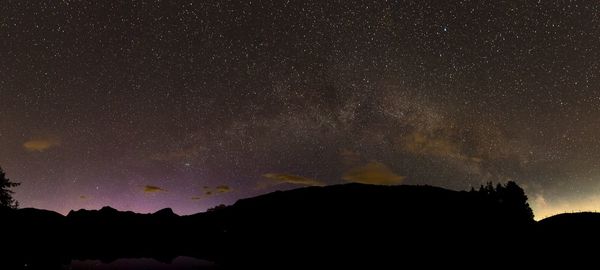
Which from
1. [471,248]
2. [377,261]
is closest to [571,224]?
A: [471,248]

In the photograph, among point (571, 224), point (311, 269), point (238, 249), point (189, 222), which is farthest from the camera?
point (189, 222)

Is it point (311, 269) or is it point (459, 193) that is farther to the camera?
point (459, 193)

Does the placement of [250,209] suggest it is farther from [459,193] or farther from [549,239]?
[549,239]

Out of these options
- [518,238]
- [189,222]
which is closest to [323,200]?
[518,238]

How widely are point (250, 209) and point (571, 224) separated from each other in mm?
63330

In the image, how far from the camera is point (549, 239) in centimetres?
3228

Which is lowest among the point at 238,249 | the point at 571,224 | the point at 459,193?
the point at 238,249

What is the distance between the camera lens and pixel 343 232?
50.9 m

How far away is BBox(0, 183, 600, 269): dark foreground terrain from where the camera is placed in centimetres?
3378

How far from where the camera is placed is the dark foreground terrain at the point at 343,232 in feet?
111

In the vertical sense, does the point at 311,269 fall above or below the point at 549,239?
below

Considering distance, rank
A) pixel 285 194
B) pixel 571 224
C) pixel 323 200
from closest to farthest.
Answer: pixel 571 224, pixel 323 200, pixel 285 194

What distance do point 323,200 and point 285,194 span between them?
16422 millimetres

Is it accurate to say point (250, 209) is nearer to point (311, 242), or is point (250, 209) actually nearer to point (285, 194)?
point (285, 194)
